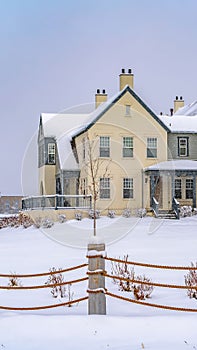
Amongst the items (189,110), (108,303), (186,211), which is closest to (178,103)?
(189,110)

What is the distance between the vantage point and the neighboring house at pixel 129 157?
109 feet

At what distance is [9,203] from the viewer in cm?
6038

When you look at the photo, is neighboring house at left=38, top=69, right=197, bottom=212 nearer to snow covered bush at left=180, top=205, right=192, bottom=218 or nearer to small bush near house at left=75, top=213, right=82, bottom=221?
snow covered bush at left=180, top=205, right=192, bottom=218

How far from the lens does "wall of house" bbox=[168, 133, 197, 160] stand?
35.8 meters

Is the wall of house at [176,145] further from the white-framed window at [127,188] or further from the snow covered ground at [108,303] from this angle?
the snow covered ground at [108,303]

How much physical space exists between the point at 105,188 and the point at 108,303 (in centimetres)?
2398

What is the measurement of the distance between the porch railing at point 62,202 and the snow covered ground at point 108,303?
6333 mm

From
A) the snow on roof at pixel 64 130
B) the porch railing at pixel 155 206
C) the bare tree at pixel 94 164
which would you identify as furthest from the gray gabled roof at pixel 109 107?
the porch railing at pixel 155 206

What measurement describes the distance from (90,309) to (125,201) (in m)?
26.0

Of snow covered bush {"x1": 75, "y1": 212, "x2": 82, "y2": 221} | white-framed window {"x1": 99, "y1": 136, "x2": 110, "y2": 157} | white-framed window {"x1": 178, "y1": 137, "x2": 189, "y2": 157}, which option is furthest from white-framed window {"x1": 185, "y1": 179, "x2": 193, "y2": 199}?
snow covered bush {"x1": 75, "y1": 212, "x2": 82, "y2": 221}

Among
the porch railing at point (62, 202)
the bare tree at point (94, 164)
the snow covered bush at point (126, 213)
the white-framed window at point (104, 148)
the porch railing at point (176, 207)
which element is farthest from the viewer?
the white-framed window at point (104, 148)

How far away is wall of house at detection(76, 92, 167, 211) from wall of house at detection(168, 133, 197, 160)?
87cm

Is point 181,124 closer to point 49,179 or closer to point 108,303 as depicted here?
point 49,179

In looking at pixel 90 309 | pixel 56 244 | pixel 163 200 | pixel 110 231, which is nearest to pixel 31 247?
pixel 56 244
